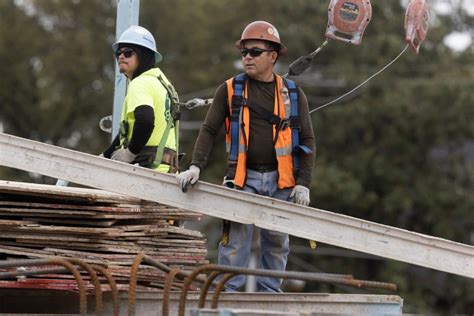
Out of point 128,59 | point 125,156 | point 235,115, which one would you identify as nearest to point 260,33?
→ point 235,115

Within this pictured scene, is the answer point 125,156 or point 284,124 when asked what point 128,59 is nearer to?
point 125,156

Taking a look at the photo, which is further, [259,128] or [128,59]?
[128,59]

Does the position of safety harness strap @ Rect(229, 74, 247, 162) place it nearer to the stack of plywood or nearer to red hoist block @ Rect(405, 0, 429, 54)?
the stack of plywood

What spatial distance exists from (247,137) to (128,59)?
146 centimetres

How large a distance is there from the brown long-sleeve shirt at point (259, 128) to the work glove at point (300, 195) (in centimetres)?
5

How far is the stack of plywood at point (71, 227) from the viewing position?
34.8ft

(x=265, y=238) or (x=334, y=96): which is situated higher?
(x=334, y=96)

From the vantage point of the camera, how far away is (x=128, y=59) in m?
12.4

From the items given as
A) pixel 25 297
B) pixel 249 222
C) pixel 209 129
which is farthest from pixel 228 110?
pixel 25 297

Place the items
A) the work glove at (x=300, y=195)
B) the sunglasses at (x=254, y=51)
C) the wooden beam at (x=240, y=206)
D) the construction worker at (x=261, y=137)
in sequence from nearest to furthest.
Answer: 1. the wooden beam at (x=240, y=206)
2. the work glove at (x=300, y=195)
3. the construction worker at (x=261, y=137)
4. the sunglasses at (x=254, y=51)

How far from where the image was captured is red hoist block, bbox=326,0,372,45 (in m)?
12.6

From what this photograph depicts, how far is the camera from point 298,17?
47250 millimetres

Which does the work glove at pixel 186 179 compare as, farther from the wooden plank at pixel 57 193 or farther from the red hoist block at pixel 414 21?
the red hoist block at pixel 414 21

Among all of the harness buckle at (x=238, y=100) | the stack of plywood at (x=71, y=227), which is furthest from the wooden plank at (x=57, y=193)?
the harness buckle at (x=238, y=100)
